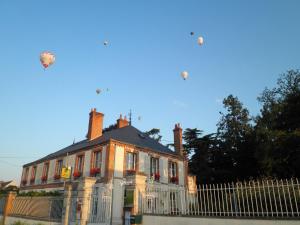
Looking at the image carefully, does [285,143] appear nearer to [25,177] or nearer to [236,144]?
[236,144]

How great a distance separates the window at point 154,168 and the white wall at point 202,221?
41.5ft

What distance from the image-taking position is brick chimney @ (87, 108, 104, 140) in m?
25.8

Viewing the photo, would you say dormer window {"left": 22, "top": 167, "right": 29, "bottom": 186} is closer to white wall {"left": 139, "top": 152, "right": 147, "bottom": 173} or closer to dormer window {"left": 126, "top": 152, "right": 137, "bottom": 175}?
dormer window {"left": 126, "top": 152, "right": 137, "bottom": 175}

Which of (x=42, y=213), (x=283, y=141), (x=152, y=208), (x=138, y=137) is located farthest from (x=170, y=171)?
(x=152, y=208)

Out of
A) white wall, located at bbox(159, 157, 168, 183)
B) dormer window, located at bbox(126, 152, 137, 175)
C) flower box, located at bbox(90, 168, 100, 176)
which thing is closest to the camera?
flower box, located at bbox(90, 168, 100, 176)

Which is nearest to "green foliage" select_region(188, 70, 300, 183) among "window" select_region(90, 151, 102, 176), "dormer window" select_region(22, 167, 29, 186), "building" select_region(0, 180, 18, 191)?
"window" select_region(90, 151, 102, 176)

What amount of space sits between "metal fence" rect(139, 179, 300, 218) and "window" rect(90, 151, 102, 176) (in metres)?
10.8

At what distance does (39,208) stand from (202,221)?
11474 mm

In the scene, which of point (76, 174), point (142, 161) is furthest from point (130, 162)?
point (76, 174)

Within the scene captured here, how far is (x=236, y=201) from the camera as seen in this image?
9.15m

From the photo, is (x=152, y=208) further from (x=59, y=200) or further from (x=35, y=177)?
(x=35, y=177)

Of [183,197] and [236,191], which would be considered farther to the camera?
[183,197]

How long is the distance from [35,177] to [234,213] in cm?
2609

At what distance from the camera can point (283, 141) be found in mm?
21297
